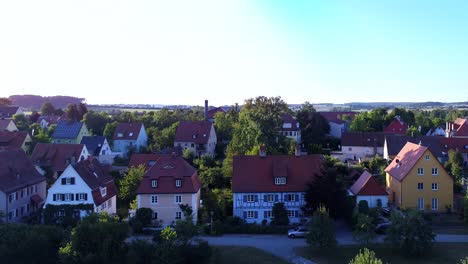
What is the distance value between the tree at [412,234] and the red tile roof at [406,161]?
1243 centimetres

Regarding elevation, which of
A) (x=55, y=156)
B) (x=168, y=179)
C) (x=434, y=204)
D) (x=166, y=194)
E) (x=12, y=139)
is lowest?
(x=434, y=204)

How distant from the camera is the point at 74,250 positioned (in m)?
30.8

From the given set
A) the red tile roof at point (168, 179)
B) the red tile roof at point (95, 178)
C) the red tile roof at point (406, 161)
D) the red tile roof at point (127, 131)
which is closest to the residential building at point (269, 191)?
the red tile roof at point (168, 179)

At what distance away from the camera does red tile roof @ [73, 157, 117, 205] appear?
4194cm

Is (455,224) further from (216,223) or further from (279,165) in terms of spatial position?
(216,223)

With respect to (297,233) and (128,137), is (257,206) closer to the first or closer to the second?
(297,233)

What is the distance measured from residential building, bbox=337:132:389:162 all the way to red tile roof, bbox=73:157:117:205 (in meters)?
43.2

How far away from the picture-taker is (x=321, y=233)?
34500mm

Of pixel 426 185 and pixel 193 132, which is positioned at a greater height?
pixel 193 132

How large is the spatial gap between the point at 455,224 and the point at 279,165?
52.0 feet

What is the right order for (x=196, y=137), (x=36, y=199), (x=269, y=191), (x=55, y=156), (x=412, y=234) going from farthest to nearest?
(x=196, y=137) < (x=55, y=156) < (x=36, y=199) < (x=269, y=191) < (x=412, y=234)

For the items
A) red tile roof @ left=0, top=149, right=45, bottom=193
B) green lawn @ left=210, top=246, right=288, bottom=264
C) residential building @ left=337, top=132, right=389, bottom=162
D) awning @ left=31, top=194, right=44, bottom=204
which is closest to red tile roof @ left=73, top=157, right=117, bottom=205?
red tile roof @ left=0, top=149, right=45, bottom=193

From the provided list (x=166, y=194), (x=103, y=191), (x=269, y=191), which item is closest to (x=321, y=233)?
(x=269, y=191)

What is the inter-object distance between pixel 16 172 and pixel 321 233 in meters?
29.0
